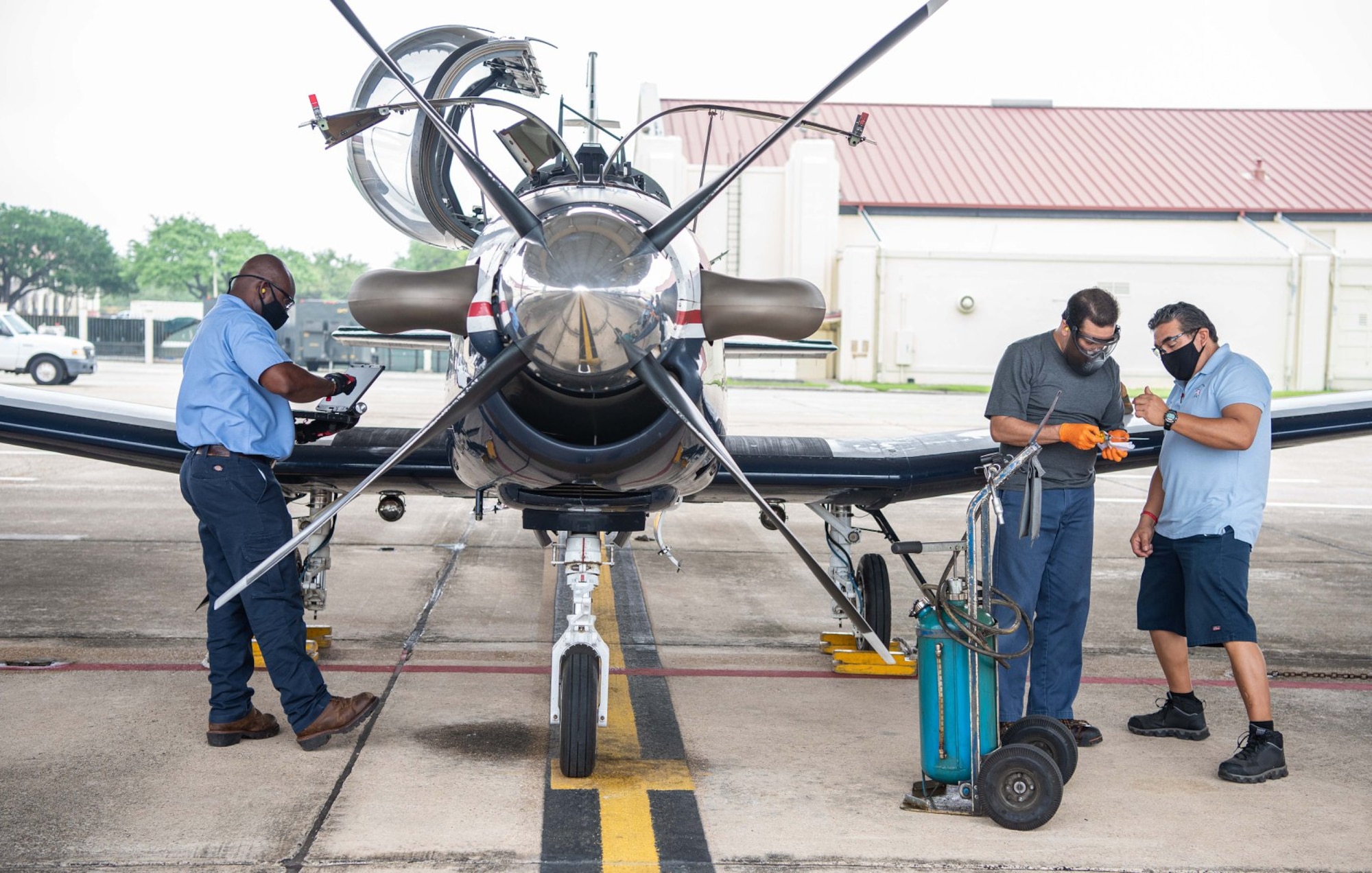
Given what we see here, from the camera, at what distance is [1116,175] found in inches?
1767

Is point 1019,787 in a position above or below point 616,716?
above

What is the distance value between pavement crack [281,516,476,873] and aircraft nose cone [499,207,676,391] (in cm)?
169

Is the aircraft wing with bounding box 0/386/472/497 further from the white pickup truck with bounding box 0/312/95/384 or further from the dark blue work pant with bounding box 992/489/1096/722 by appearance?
the white pickup truck with bounding box 0/312/95/384

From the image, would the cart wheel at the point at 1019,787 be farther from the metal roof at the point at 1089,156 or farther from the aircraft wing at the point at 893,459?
the metal roof at the point at 1089,156

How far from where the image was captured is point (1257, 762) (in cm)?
471

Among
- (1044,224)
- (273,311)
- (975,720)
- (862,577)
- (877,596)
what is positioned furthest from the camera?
(1044,224)

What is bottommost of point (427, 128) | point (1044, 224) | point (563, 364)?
point (563, 364)

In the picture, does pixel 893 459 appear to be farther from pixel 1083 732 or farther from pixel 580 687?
pixel 580 687

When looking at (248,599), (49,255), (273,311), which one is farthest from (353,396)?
(49,255)

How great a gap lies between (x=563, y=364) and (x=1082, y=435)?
203 centimetres

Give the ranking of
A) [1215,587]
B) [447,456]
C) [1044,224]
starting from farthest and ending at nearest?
[1044,224] < [447,456] < [1215,587]

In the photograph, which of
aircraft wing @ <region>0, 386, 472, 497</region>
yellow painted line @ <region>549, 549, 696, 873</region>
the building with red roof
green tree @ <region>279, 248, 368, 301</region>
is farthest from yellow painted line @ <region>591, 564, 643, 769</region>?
green tree @ <region>279, 248, 368, 301</region>

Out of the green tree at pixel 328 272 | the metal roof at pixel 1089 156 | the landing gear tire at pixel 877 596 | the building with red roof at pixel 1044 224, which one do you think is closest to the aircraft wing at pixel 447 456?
the landing gear tire at pixel 877 596

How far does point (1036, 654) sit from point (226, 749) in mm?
3317
